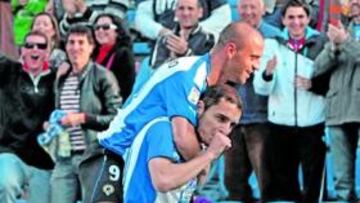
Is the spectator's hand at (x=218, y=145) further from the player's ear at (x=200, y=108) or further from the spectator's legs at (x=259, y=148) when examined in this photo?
the spectator's legs at (x=259, y=148)

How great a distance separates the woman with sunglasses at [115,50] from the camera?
33.7 feet

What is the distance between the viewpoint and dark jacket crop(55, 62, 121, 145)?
9422 mm

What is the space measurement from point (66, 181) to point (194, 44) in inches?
67.7

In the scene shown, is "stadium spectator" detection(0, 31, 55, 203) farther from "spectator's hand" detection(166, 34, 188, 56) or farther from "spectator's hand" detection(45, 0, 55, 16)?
"spectator's hand" detection(45, 0, 55, 16)

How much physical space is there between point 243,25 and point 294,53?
3.73m

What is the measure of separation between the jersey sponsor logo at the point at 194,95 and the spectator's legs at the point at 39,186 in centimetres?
396

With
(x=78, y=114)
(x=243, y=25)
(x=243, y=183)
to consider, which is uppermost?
(x=243, y=25)

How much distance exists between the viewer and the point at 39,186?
31.9 ft

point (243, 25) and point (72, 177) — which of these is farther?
point (72, 177)

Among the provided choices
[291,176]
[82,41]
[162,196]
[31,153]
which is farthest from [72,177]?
[162,196]

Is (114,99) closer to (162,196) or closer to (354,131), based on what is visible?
(354,131)

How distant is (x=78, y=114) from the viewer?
30.8 feet

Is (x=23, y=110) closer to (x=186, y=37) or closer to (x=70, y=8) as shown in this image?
(x=186, y=37)

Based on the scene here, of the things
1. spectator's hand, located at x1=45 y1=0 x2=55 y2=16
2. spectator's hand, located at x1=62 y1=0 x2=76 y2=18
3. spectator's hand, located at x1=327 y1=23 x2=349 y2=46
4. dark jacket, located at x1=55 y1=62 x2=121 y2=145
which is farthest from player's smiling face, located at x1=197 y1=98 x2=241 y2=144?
spectator's hand, located at x1=45 y1=0 x2=55 y2=16
